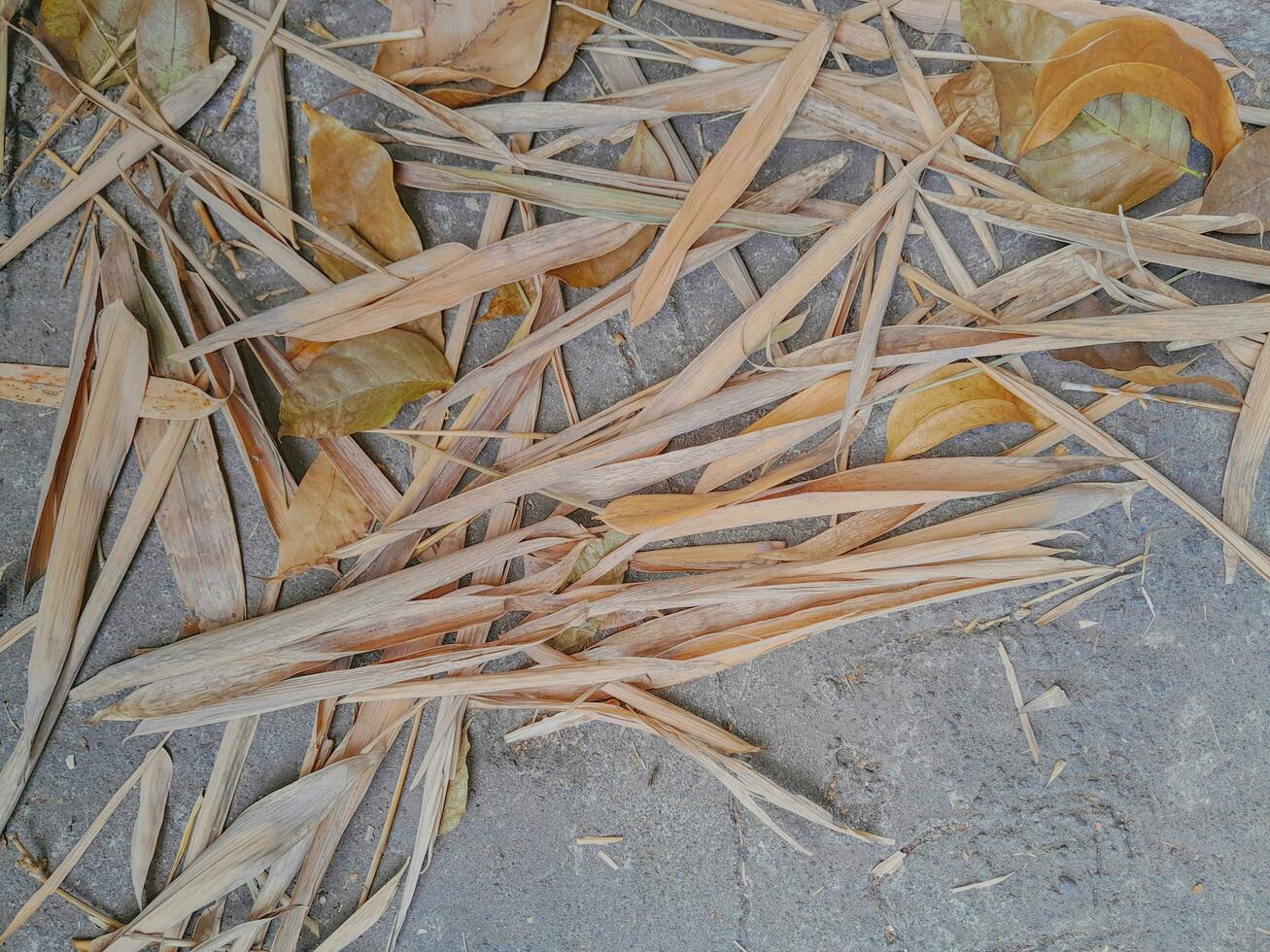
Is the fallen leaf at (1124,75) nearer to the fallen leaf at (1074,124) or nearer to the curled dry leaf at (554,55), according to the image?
the fallen leaf at (1074,124)

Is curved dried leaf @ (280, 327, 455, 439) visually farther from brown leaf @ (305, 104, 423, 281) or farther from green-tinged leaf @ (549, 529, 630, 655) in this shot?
green-tinged leaf @ (549, 529, 630, 655)

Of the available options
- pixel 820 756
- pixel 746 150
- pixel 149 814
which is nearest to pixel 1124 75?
pixel 746 150

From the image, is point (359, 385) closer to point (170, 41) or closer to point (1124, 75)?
point (170, 41)

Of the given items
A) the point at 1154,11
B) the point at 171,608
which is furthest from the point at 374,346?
the point at 1154,11

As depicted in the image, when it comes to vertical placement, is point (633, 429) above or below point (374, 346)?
below

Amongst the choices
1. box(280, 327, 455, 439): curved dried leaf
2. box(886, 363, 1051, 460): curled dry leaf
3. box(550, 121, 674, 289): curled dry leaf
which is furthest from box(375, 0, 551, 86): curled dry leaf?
box(886, 363, 1051, 460): curled dry leaf

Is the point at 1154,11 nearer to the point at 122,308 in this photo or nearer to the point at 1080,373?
the point at 1080,373
